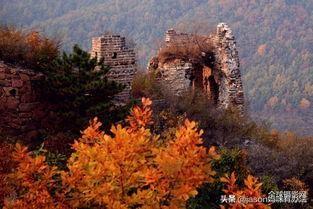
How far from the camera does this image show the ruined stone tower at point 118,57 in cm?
1580

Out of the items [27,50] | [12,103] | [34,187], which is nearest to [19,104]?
[12,103]

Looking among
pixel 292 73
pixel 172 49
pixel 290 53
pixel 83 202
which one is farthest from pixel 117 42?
pixel 290 53

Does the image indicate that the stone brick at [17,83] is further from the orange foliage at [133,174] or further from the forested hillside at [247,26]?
the forested hillside at [247,26]

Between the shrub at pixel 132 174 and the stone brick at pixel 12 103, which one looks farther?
the stone brick at pixel 12 103

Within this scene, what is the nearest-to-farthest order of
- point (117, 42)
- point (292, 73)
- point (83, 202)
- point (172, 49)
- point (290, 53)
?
1. point (83, 202)
2. point (117, 42)
3. point (172, 49)
4. point (292, 73)
5. point (290, 53)

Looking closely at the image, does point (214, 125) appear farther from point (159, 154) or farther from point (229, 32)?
point (159, 154)

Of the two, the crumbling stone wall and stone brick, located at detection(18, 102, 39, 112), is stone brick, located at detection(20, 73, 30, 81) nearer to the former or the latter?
the crumbling stone wall

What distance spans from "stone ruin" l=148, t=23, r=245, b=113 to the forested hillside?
25499 mm

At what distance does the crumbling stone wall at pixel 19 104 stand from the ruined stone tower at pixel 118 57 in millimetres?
2881

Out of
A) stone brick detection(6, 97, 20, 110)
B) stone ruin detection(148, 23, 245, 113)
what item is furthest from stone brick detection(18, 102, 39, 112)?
stone ruin detection(148, 23, 245, 113)

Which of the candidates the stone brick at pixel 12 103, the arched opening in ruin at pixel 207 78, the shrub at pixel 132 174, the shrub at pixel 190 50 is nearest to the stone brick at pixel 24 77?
the stone brick at pixel 12 103

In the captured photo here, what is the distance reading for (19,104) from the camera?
13.2 m

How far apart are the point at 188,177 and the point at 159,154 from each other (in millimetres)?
479

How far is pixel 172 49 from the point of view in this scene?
731 inches
